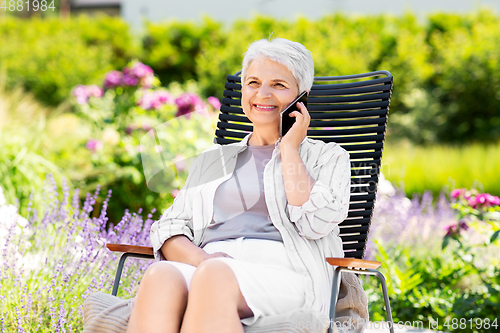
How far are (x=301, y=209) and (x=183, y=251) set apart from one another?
1.62 feet

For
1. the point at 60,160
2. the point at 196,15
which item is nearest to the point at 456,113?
the point at 196,15

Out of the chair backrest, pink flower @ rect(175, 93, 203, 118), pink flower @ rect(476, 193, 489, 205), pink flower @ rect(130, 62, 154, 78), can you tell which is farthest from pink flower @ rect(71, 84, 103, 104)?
pink flower @ rect(476, 193, 489, 205)

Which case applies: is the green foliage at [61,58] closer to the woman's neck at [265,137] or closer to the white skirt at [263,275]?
the woman's neck at [265,137]

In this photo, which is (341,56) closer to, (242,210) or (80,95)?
(80,95)

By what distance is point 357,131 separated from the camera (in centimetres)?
254

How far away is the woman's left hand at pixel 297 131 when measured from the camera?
1997mm

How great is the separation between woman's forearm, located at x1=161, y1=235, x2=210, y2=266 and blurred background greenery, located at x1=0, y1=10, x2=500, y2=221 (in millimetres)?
6445

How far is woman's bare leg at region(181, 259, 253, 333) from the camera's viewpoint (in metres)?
1.50

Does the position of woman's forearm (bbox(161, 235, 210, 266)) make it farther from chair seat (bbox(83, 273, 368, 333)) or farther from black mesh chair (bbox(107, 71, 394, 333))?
black mesh chair (bbox(107, 71, 394, 333))

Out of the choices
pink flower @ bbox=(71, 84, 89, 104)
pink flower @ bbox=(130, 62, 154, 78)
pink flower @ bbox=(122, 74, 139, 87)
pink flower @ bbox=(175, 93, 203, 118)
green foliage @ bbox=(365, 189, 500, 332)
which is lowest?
green foliage @ bbox=(365, 189, 500, 332)

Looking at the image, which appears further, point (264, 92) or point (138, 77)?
point (138, 77)

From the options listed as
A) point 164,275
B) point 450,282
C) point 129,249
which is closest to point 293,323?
→ point 164,275

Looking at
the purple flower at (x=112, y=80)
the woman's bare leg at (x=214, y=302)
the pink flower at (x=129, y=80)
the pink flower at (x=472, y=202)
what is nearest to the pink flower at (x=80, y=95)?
the purple flower at (x=112, y=80)

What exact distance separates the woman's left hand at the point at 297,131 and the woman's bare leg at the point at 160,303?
692mm
